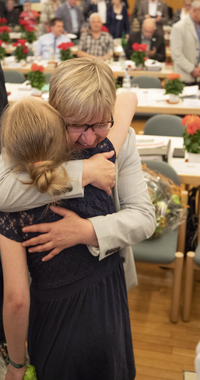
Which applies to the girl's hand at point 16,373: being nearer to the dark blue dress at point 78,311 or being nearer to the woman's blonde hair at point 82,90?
the dark blue dress at point 78,311

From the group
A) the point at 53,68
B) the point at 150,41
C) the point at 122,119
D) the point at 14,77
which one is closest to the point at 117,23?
the point at 150,41

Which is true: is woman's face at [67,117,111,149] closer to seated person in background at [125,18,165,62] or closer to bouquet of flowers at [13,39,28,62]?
bouquet of flowers at [13,39,28,62]

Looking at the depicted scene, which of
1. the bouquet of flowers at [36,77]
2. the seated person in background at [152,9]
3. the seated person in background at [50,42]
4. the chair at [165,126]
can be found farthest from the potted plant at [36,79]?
the seated person in background at [152,9]

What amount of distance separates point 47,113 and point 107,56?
19.6 ft

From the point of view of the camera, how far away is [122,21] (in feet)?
28.9

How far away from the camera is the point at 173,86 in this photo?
14.6 feet

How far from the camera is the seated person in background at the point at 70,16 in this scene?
28.6 feet

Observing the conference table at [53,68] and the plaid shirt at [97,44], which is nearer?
the conference table at [53,68]

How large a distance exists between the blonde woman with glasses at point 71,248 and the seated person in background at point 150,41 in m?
5.87

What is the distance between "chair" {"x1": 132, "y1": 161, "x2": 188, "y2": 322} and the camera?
2.35 m

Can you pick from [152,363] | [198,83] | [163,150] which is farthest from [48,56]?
[152,363]

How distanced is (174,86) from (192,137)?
1.79m

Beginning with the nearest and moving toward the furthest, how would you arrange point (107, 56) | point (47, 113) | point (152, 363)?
point (47, 113)
point (152, 363)
point (107, 56)

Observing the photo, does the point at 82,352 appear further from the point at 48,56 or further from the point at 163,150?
the point at 48,56
